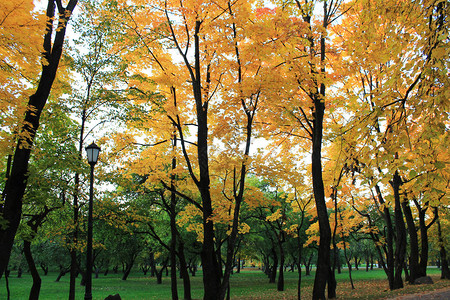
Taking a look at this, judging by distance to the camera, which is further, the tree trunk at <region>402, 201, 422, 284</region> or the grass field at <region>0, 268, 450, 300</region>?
the tree trunk at <region>402, 201, 422, 284</region>

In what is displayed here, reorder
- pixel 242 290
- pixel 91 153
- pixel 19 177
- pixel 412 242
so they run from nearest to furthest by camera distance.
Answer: pixel 19 177 → pixel 91 153 → pixel 412 242 → pixel 242 290

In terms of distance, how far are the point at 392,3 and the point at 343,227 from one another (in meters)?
13.4

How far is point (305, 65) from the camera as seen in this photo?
8.98m

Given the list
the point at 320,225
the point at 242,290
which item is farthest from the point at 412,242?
the point at 242,290

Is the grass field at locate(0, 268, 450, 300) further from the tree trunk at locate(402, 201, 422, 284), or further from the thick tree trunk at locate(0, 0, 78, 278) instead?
the thick tree trunk at locate(0, 0, 78, 278)

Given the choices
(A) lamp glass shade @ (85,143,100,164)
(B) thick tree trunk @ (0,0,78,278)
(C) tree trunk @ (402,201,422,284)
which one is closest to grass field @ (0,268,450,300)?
(C) tree trunk @ (402,201,422,284)

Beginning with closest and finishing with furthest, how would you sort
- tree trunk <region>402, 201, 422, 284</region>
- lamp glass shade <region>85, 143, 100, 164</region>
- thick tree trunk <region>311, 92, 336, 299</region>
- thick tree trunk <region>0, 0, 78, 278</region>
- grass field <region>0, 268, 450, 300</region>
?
thick tree trunk <region>0, 0, 78, 278</region>
lamp glass shade <region>85, 143, 100, 164</region>
thick tree trunk <region>311, 92, 336, 299</region>
grass field <region>0, 268, 450, 300</region>
tree trunk <region>402, 201, 422, 284</region>

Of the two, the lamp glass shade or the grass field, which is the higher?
the lamp glass shade

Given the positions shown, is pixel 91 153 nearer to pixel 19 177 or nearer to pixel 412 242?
pixel 19 177

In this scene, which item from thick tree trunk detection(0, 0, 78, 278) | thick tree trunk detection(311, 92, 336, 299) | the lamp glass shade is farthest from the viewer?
thick tree trunk detection(311, 92, 336, 299)

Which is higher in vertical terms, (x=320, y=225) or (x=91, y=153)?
(x=91, y=153)

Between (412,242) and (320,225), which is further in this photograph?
(412,242)

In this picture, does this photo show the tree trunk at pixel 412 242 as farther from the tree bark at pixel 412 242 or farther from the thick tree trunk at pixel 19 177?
the thick tree trunk at pixel 19 177

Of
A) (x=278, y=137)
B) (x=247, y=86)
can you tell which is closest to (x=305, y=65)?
(x=247, y=86)
